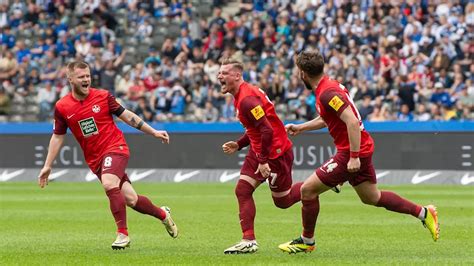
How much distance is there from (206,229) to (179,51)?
698 inches

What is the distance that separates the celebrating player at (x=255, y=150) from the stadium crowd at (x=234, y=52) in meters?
15.0

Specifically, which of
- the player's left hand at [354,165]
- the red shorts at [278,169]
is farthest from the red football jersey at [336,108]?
the red shorts at [278,169]

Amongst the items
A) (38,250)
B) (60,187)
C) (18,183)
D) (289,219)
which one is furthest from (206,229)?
(18,183)

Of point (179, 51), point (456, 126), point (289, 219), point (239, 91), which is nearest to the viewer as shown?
point (239, 91)

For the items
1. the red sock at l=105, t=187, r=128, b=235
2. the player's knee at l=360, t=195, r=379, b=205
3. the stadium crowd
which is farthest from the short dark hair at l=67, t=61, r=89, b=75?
the stadium crowd

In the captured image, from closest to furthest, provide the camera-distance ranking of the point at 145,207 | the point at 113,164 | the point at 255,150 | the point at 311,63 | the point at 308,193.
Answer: the point at 311,63 → the point at 308,193 → the point at 255,150 → the point at 113,164 → the point at 145,207

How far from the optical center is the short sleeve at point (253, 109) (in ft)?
42.0

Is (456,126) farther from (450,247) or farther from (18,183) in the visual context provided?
(450,247)

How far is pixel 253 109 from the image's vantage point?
12797 millimetres

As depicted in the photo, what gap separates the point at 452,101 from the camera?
2823cm

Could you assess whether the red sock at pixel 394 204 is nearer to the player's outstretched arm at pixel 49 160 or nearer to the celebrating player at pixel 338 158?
the celebrating player at pixel 338 158

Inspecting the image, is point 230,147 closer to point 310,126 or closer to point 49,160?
point 310,126

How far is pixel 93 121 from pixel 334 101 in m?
3.06

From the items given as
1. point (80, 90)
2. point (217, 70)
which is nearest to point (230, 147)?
point (80, 90)
